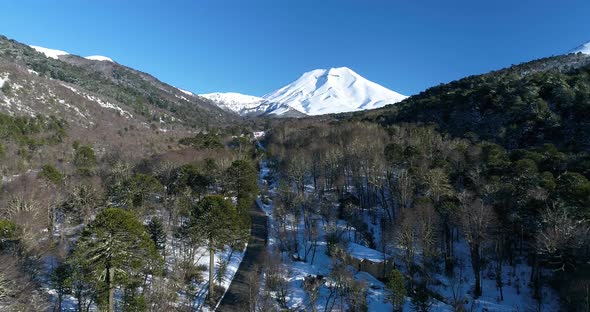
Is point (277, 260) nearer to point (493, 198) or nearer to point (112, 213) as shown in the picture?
point (112, 213)

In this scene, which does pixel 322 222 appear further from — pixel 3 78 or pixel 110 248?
pixel 3 78

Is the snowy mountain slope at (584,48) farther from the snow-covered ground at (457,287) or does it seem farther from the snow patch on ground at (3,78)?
the snow patch on ground at (3,78)

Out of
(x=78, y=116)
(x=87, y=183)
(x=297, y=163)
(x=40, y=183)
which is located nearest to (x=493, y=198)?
(x=297, y=163)

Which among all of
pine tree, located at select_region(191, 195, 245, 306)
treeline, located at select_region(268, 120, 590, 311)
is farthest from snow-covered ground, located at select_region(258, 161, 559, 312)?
pine tree, located at select_region(191, 195, 245, 306)

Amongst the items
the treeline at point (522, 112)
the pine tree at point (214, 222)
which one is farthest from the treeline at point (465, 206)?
the pine tree at point (214, 222)

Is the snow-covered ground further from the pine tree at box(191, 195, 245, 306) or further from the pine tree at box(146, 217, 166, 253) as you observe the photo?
the pine tree at box(146, 217, 166, 253)

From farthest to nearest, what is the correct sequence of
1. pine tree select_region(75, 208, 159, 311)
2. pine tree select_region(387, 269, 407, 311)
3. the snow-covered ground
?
1. the snow-covered ground
2. pine tree select_region(387, 269, 407, 311)
3. pine tree select_region(75, 208, 159, 311)
